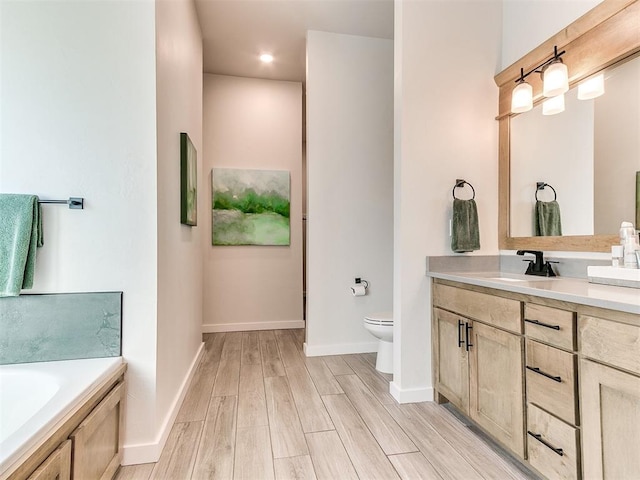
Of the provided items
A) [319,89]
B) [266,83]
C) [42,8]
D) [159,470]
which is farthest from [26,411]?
[266,83]

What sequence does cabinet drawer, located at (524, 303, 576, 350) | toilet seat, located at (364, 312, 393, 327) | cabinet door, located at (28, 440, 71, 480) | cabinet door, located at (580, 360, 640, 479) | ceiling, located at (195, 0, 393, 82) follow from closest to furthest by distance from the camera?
cabinet door, located at (28, 440, 71, 480) < cabinet door, located at (580, 360, 640, 479) < cabinet drawer, located at (524, 303, 576, 350) < toilet seat, located at (364, 312, 393, 327) < ceiling, located at (195, 0, 393, 82)

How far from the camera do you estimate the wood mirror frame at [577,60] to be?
1644 mm

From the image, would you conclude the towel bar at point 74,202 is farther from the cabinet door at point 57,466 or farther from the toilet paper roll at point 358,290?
the toilet paper roll at point 358,290

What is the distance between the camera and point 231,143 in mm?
4066

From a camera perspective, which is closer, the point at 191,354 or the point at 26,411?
the point at 26,411

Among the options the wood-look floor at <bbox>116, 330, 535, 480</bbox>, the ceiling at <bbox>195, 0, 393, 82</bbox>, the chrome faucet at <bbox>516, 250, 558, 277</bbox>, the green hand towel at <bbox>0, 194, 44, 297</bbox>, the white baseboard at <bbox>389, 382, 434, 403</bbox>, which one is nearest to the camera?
the green hand towel at <bbox>0, 194, 44, 297</bbox>

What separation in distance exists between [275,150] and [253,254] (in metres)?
1.28

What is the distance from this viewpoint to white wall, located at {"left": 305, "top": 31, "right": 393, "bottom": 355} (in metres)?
3.22

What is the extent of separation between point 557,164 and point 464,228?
2.06 feet

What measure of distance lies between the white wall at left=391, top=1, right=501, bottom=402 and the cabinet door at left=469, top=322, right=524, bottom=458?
460 millimetres

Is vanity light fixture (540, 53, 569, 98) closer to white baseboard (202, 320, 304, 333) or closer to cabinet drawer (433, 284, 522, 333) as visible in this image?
cabinet drawer (433, 284, 522, 333)

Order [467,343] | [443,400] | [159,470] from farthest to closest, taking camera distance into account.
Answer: [443,400], [467,343], [159,470]

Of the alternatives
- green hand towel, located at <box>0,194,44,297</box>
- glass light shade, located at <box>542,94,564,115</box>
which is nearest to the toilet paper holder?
glass light shade, located at <box>542,94,564,115</box>

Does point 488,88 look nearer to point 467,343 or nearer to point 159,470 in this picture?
point 467,343
